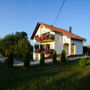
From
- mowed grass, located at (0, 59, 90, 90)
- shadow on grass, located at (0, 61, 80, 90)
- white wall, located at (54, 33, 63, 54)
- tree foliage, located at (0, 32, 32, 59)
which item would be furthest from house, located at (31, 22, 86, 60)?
mowed grass, located at (0, 59, 90, 90)

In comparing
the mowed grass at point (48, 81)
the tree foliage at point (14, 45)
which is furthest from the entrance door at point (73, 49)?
the mowed grass at point (48, 81)

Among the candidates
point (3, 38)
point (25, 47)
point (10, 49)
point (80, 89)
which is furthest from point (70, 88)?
point (3, 38)

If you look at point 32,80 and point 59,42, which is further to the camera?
point 59,42

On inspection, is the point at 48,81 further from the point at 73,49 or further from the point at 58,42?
the point at 73,49

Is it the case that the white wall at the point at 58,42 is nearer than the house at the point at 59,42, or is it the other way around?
the house at the point at 59,42

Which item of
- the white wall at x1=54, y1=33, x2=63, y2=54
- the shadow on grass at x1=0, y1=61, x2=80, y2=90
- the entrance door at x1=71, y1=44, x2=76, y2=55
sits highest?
the white wall at x1=54, y1=33, x2=63, y2=54

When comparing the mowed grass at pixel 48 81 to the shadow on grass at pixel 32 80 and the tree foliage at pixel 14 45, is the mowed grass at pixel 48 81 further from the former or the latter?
the tree foliage at pixel 14 45

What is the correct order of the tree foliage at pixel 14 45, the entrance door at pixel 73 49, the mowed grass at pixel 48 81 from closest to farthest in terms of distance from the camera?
the mowed grass at pixel 48 81, the tree foliage at pixel 14 45, the entrance door at pixel 73 49

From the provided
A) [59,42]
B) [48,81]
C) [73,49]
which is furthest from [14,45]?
[48,81]

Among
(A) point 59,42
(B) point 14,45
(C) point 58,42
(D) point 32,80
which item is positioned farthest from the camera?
(B) point 14,45

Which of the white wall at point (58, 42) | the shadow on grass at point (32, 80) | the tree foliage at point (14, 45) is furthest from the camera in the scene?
the white wall at point (58, 42)

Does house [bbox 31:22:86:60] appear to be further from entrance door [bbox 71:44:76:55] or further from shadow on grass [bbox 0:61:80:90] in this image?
shadow on grass [bbox 0:61:80:90]

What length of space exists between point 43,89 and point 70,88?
1.24m

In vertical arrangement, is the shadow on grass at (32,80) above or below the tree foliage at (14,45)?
below
